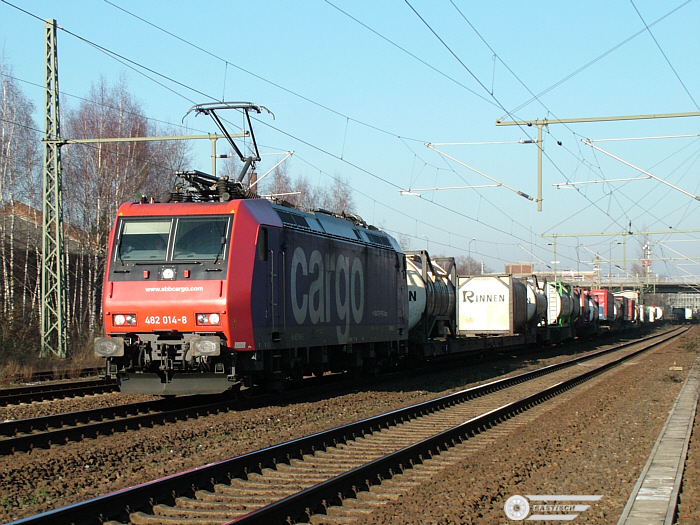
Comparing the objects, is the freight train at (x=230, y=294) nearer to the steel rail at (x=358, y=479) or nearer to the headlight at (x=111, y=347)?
the headlight at (x=111, y=347)

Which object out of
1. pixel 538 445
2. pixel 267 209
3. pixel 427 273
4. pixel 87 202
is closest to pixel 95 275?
pixel 87 202

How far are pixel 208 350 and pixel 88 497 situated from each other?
4957 mm

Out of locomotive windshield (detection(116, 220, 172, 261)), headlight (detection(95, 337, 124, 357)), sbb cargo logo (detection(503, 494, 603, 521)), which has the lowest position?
→ sbb cargo logo (detection(503, 494, 603, 521))

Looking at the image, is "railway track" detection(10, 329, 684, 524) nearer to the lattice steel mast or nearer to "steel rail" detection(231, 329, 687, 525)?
"steel rail" detection(231, 329, 687, 525)

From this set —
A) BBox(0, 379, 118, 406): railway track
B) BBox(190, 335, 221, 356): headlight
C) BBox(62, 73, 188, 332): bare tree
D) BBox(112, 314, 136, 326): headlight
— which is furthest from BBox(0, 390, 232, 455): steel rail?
BBox(62, 73, 188, 332): bare tree

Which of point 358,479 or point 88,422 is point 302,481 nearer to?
point 358,479

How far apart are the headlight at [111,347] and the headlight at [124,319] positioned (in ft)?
1.22

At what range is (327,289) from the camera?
627 inches

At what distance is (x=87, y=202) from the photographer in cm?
3434

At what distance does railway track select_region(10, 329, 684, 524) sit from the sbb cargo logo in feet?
3.81

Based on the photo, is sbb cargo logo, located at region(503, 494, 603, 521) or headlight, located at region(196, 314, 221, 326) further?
headlight, located at region(196, 314, 221, 326)

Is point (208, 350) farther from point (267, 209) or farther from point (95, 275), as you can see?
point (95, 275)

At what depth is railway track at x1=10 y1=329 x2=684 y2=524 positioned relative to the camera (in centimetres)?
650

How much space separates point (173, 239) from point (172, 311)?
1251 millimetres
